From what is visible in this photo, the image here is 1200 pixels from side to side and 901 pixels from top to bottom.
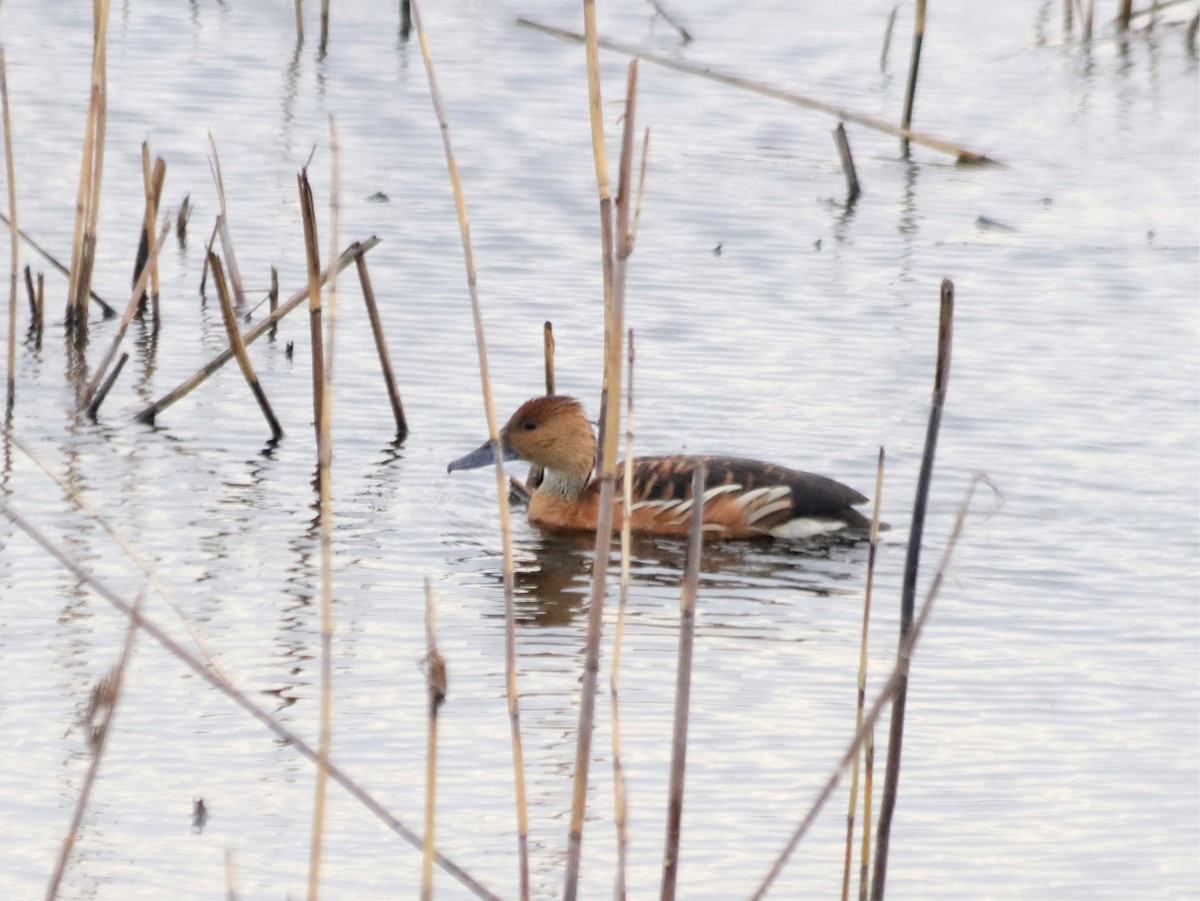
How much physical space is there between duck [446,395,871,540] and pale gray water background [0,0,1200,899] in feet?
0.50

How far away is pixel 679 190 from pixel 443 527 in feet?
18.3

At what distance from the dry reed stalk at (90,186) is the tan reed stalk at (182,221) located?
67.4 inches

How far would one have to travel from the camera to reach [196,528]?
7195 mm

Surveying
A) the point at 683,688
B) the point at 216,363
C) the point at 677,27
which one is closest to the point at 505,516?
the point at 683,688

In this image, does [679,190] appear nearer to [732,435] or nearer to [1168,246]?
[1168,246]

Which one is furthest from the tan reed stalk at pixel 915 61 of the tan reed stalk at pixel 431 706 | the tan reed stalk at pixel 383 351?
the tan reed stalk at pixel 431 706

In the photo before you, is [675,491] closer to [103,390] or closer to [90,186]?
[103,390]

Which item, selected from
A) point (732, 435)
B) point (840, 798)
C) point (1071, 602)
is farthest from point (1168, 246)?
point (840, 798)

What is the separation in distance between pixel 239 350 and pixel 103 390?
Answer: 54 centimetres

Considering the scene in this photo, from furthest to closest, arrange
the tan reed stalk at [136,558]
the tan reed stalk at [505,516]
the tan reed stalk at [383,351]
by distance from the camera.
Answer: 1. the tan reed stalk at [383,351]
2. the tan reed stalk at [136,558]
3. the tan reed stalk at [505,516]

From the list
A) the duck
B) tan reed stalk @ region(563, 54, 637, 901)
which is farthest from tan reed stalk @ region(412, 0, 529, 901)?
→ the duck

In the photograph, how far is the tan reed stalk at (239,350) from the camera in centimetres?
788

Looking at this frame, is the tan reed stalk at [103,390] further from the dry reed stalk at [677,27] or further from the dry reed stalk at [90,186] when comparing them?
the dry reed stalk at [677,27]

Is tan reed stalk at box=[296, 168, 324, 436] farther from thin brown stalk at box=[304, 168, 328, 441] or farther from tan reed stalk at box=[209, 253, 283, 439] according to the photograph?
tan reed stalk at box=[209, 253, 283, 439]
